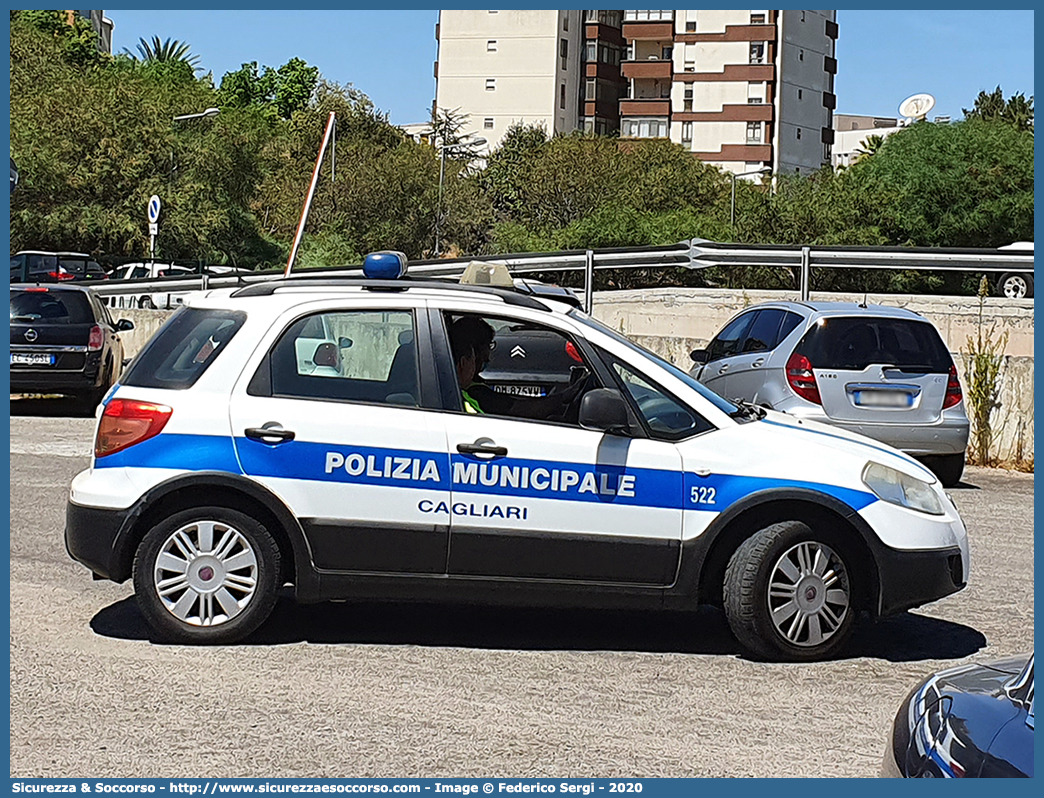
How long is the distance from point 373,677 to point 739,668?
5.51 feet

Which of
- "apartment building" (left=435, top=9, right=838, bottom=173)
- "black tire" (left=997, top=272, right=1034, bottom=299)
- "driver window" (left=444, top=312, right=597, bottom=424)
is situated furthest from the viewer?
"apartment building" (left=435, top=9, right=838, bottom=173)

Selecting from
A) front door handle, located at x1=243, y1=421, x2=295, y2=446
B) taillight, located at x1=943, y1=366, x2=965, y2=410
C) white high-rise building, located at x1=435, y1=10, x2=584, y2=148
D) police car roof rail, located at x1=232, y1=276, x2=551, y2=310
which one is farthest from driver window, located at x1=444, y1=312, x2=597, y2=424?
white high-rise building, located at x1=435, y1=10, x2=584, y2=148

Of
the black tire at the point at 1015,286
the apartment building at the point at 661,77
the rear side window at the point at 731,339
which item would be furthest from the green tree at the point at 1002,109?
the rear side window at the point at 731,339

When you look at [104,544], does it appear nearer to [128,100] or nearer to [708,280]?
[708,280]

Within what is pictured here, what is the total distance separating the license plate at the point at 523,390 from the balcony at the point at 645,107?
91259 millimetres

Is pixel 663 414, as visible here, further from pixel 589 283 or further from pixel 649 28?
pixel 649 28

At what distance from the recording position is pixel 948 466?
43.6 feet

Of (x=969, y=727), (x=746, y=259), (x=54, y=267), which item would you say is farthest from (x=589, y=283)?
(x=54, y=267)

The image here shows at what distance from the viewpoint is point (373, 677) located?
6.34 m

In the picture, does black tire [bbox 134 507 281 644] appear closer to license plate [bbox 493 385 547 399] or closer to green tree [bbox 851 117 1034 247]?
license plate [bbox 493 385 547 399]

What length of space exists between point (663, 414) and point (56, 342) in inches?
492

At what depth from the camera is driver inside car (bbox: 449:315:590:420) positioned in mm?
7000

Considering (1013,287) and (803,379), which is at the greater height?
(1013,287)

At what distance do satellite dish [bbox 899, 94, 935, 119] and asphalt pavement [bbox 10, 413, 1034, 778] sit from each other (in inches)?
1975
